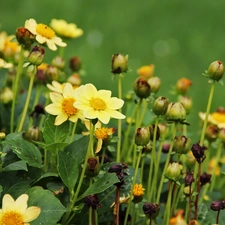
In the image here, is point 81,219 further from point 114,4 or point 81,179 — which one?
point 114,4

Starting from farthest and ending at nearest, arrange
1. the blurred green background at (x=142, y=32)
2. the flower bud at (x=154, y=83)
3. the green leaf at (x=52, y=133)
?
the blurred green background at (x=142, y=32)
the flower bud at (x=154, y=83)
the green leaf at (x=52, y=133)

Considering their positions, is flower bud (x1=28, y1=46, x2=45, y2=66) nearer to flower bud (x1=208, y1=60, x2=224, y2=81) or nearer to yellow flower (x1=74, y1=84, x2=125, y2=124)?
yellow flower (x1=74, y1=84, x2=125, y2=124)

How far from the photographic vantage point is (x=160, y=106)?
1426 millimetres

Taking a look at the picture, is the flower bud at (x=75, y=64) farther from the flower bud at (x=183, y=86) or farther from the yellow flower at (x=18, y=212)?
the yellow flower at (x=18, y=212)

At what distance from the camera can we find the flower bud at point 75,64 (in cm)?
207

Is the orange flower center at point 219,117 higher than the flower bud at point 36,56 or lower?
lower

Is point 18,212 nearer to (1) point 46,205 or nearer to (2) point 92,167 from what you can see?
(1) point 46,205

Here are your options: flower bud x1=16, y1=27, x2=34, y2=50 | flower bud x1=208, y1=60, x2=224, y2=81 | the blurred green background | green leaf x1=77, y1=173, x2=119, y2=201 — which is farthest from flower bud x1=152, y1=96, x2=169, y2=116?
the blurred green background

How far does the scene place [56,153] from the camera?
52.9 inches

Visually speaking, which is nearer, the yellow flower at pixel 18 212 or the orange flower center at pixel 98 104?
the yellow flower at pixel 18 212

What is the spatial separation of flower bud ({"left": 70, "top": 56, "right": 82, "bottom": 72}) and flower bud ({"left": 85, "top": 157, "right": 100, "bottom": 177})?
0.80 meters

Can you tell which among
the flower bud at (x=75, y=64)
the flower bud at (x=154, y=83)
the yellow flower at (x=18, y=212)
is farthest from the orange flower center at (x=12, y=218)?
the flower bud at (x=75, y=64)

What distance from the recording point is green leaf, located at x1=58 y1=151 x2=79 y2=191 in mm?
1276

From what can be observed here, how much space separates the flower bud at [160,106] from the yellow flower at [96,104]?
12 cm
